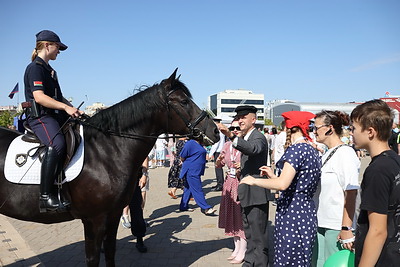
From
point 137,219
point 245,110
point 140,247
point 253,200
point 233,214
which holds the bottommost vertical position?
point 140,247

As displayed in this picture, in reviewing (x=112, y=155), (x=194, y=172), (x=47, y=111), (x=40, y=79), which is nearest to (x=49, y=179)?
(x=112, y=155)

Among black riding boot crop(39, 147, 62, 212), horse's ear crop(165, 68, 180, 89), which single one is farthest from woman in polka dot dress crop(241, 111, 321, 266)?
black riding boot crop(39, 147, 62, 212)

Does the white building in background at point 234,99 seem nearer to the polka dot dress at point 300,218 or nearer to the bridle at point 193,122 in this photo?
the bridle at point 193,122

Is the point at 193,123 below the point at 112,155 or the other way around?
the other way around

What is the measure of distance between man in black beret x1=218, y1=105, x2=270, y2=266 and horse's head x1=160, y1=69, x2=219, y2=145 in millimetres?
617

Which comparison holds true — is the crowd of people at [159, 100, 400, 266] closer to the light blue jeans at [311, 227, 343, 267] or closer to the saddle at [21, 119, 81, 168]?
the light blue jeans at [311, 227, 343, 267]

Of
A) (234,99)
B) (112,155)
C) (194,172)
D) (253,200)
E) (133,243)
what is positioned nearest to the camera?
(112,155)

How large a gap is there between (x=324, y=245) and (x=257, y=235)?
949 millimetres

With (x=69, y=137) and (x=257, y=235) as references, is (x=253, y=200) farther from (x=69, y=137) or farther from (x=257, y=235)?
(x=69, y=137)

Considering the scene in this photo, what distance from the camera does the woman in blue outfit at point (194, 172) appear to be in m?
7.98

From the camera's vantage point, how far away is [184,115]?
3771 mm

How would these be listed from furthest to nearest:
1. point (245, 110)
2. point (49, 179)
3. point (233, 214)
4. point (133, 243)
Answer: point (133, 243) < point (233, 214) < point (245, 110) < point (49, 179)

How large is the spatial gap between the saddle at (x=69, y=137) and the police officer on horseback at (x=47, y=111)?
76mm

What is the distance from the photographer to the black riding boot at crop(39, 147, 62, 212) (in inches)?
128
